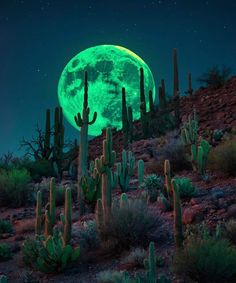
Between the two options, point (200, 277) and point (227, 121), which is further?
point (227, 121)

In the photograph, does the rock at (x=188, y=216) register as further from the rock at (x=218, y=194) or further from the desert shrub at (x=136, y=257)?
the desert shrub at (x=136, y=257)

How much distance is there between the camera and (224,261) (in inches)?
243

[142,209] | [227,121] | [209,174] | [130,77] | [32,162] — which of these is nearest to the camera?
[142,209]

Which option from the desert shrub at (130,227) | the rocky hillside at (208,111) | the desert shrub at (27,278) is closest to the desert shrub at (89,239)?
the desert shrub at (130,227)

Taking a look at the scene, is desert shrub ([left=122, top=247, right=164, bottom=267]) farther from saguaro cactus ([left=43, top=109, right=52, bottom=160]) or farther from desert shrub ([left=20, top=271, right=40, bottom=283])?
saguaro cactus ([left=43, top=109, right=52, bottom=160])

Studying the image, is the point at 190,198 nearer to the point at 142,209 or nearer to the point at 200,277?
the point at 142,209

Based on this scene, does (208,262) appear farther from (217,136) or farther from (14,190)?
(217,136)

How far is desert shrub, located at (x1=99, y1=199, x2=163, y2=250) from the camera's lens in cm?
827

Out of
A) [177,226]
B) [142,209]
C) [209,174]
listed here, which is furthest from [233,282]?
[209,174]

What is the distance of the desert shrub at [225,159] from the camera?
1185 cm

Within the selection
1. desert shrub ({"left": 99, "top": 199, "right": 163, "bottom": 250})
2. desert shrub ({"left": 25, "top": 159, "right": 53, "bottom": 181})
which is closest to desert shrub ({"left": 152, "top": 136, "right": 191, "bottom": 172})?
desert shrub ({"left": 99, "top": 199, "right": 163, "bottom": 250})

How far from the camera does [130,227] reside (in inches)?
326

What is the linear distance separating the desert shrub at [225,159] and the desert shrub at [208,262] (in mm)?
5614

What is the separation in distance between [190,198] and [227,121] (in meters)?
13.5
